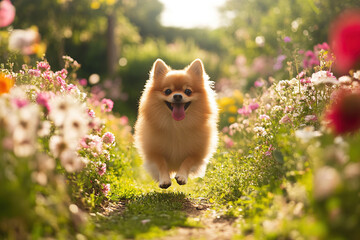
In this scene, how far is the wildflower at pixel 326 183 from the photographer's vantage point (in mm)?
1849

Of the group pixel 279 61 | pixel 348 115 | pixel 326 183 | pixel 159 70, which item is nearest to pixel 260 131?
pixel 159 70

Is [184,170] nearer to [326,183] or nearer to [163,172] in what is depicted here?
[163,172]

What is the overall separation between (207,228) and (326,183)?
4.88 ft

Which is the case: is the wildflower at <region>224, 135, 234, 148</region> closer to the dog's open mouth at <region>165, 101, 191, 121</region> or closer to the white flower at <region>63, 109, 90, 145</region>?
the dog's open mouth at <region>165, 101, 191, 121</region>

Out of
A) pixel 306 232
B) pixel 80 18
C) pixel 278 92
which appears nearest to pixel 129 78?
pixel 80 18

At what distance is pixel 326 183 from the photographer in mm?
1849

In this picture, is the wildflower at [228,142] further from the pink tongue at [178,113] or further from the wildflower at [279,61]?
the pink tongue at [178,113]

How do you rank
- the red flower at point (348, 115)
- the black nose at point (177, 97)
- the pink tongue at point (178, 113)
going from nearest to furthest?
the red flower at point (348, 115) < the black nose at point (177, 97) < the pink tongue at point (178, 113)

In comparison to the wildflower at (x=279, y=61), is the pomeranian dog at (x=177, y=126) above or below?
below

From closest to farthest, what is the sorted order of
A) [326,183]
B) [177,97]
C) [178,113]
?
[326,183], [177,97], [178,113]

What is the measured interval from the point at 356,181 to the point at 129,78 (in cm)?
1324

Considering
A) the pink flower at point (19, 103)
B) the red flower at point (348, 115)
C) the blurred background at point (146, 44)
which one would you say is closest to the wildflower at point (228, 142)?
the blurred background at point (146, 44)

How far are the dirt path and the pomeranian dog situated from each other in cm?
91

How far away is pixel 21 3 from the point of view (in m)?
10.5
